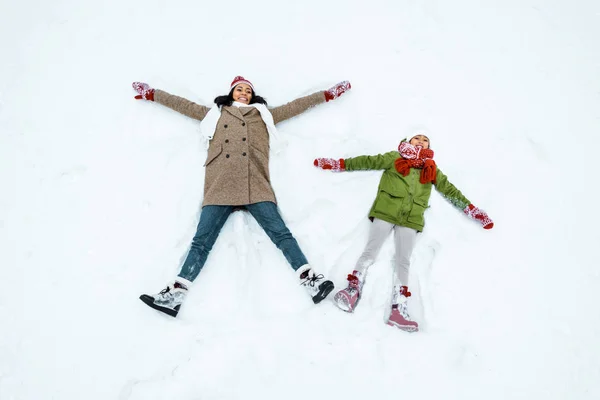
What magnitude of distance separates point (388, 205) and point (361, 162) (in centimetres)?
43

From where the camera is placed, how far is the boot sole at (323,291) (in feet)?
9.22

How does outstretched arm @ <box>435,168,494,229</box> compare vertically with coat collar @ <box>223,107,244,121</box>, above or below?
below

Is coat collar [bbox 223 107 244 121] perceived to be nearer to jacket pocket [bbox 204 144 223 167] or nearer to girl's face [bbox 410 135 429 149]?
jacket pocket [bbox 204 144 223 167]

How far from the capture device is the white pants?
3.03 metres

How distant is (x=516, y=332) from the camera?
299 centimetres

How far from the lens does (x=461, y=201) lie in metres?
3.26

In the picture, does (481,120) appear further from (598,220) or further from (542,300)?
(542,300)

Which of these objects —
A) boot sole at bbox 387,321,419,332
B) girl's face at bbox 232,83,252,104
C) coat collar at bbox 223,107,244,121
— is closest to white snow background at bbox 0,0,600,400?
boot sole at bbox 387,321,419,332

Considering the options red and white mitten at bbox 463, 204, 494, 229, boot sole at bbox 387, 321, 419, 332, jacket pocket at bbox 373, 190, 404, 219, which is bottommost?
boot sole at bbox 387, 321, 419, 332

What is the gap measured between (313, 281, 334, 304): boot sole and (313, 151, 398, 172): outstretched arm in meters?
0.99

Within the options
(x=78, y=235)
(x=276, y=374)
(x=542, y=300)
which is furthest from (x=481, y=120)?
(x=78, y=235)

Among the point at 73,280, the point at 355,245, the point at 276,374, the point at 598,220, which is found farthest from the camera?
the point at 598,220

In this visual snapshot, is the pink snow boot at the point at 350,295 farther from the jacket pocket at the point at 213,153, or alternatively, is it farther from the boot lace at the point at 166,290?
the jacket pocket at the point at 213,153

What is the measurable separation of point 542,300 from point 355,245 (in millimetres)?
1486
